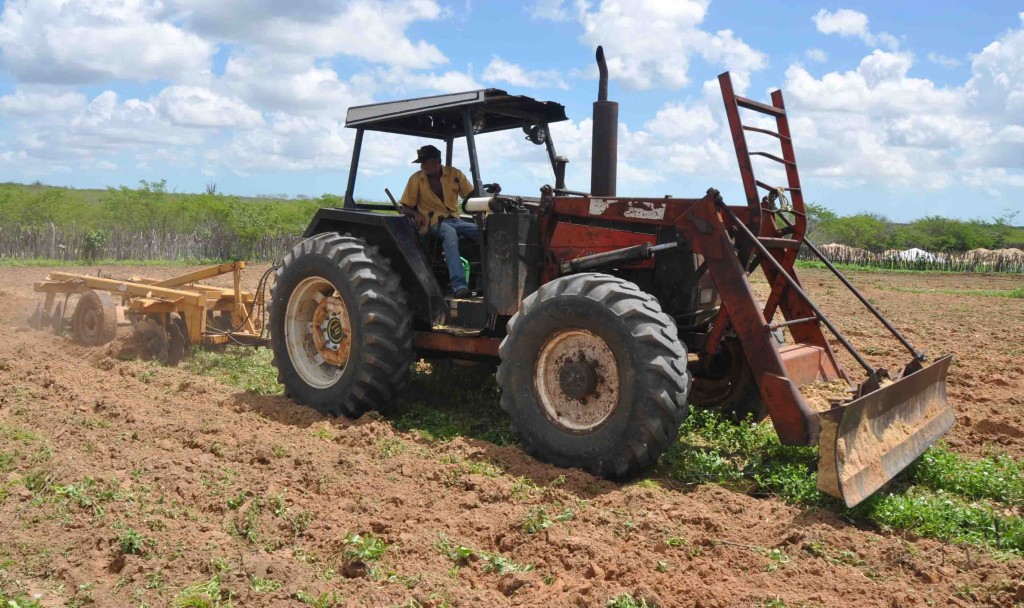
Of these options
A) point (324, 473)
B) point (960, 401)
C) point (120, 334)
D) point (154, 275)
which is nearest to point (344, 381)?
point (324, 473)

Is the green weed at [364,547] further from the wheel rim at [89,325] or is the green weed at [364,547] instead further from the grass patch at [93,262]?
the grass patch at [93,262]

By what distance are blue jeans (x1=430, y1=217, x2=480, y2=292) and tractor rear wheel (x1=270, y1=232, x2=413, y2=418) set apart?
44 centimetres

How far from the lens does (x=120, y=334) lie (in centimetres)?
938

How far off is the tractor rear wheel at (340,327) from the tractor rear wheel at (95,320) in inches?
118

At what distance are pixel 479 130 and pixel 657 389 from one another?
2.96 m

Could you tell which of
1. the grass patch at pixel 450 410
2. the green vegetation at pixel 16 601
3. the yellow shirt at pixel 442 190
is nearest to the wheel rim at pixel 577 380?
the grass patch at pixel 450 410

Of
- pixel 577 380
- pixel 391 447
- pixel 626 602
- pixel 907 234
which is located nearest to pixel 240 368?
pixel 391 447

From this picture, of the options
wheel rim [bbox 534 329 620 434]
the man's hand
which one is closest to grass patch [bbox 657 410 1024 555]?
wheel rim [bbox 534 329 620 434]

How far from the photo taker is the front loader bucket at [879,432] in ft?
13.9

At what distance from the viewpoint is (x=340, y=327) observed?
6828 mm

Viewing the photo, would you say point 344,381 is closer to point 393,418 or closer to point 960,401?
point 393,418

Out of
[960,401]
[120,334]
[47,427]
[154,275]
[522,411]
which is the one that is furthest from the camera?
[154,275]

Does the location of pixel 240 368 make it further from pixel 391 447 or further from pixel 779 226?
pixel 779 226

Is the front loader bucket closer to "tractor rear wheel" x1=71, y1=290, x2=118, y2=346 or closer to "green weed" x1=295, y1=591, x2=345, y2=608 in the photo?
"green weed" x1=295, y1=591, x2=345, y2=608
